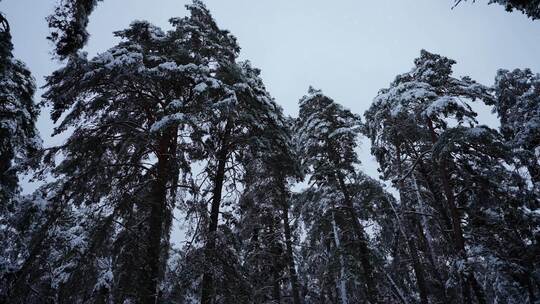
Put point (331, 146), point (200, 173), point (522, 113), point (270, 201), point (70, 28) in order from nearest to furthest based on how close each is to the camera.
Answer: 1. point (70, 28)
2. point (200, 173)
3. point (331, 146)
4. point (522, 113)
5. point (270, 201)

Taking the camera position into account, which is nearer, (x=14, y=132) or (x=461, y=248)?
(x=461, y=248)

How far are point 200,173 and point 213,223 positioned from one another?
5.54 feet

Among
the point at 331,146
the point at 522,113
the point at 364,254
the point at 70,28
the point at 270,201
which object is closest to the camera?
the point at 70,28

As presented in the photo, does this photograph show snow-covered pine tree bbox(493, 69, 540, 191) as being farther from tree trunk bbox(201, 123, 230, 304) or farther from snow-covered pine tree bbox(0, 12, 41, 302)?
snow-covered pine tree bbox(0, 12, 41, 302)

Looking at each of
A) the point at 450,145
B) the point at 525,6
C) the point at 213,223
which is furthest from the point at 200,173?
the point at 525,6

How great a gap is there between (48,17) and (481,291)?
13.5 meters

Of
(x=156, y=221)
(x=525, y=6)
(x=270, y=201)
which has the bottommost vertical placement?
(x=156, y=221)

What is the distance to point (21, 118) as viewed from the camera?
476 inches

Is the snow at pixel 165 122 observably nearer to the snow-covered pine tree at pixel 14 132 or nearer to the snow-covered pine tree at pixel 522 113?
the snow-covered pine tree at pixel 14 132

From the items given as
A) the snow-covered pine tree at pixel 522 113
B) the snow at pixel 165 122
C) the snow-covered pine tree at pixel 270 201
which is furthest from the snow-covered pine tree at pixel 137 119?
the snow-covered pine tree at pixel 522 113

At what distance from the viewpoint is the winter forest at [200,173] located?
275 inches

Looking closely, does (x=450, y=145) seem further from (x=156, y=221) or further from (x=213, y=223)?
(x=156, y=221)

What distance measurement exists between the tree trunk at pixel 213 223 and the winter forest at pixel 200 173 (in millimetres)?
48

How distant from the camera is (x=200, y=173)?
9773 millimetres
